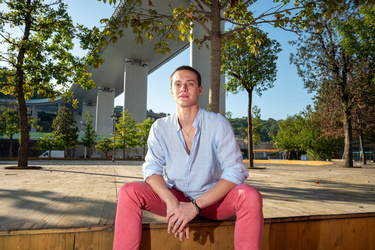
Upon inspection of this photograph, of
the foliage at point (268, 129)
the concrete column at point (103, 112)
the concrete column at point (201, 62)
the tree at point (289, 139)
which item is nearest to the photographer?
the concrete column at point (201, 62)

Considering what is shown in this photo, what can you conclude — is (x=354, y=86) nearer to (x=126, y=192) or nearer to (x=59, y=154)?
(x=126, y=192)

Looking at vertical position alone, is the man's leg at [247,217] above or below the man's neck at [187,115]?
below

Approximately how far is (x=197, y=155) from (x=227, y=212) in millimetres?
514

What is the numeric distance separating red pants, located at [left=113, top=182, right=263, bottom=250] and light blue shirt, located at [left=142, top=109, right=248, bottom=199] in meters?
0.17

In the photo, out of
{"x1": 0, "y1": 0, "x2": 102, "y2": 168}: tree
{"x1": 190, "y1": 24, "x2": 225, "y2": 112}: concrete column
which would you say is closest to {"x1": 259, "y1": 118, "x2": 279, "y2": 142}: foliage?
{"x1": 190, "y1": 24, "x2": 225, "y2": 112}: concrete column

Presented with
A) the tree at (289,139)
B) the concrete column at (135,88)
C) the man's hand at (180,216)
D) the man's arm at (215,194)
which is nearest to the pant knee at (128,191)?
the man's hand at (180,216)

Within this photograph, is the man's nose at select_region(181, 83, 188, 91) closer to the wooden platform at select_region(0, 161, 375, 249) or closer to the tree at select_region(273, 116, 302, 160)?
the wooden platform at select_region(0, 161, 375, 249)

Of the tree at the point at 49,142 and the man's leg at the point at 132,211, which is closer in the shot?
the man's leg at the point at 132,211

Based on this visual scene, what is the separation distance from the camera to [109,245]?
2.11m

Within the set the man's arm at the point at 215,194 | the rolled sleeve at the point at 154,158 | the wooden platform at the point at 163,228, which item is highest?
the rolled sleeve at the point at 154,158

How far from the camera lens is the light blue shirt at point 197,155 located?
210cm

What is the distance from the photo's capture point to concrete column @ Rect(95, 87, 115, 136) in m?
54.6

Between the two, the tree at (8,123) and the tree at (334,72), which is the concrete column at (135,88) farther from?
the tree at (334,72)

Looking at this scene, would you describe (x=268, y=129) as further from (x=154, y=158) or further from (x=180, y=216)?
(x=180, y=216)
